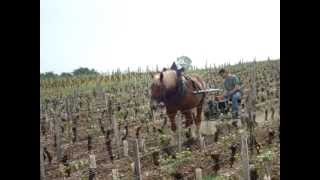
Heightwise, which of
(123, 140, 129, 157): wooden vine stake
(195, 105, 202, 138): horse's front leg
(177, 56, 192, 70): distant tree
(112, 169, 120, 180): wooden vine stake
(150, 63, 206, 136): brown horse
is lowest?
(112, 169, 120, 180): wooden vine stake

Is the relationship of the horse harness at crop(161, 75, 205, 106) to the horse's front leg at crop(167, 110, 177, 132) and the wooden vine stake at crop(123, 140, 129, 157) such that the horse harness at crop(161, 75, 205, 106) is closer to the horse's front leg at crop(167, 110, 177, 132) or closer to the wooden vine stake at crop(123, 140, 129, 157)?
the horse's front leg at crop(167, 110, 177, 132)

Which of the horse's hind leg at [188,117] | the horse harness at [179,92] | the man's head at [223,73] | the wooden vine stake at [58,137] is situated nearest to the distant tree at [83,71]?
the wooden vine stake at [58,137]

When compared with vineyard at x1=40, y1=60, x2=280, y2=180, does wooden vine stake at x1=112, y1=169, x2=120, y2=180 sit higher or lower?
lower

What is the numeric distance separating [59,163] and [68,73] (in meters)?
0.39

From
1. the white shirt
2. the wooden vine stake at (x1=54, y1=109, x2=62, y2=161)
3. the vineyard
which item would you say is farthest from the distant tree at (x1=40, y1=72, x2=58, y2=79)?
the white shirt

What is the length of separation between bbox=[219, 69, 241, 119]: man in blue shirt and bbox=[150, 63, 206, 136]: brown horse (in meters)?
0.10

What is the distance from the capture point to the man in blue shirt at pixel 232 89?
216 cm

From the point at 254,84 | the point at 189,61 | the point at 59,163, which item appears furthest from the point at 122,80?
the point at 254,84

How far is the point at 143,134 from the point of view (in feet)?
7.04

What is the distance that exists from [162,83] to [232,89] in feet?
1.00

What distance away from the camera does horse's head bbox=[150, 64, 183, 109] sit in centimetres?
214

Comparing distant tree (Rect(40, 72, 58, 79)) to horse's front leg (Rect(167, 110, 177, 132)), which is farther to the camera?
horse's front leg (Rect(167, 110, 177, 132))

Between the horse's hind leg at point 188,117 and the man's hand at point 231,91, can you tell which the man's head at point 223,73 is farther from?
the horse's hind leg at point 188,117
